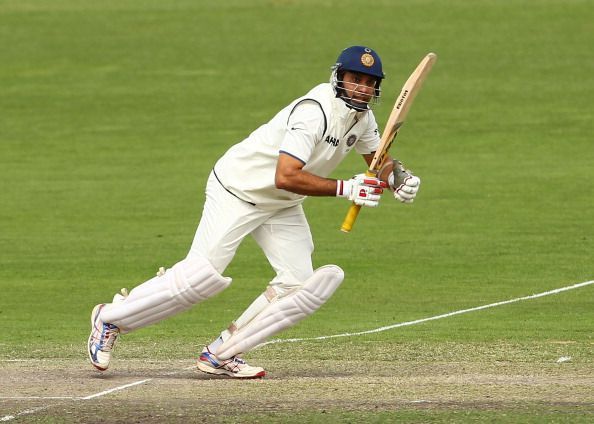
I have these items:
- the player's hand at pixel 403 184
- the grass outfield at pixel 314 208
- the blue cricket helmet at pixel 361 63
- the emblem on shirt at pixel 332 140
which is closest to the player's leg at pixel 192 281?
the grass outfield at pixel 314 208

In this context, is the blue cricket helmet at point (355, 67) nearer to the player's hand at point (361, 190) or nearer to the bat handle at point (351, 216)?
the player's hand at point (361, 190)

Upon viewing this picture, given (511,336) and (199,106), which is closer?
(511,336)

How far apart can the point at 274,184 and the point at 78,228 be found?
10.5 m

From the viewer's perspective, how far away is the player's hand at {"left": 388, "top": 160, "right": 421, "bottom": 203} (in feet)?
27.2

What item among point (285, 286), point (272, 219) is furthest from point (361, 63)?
point (285, 286)

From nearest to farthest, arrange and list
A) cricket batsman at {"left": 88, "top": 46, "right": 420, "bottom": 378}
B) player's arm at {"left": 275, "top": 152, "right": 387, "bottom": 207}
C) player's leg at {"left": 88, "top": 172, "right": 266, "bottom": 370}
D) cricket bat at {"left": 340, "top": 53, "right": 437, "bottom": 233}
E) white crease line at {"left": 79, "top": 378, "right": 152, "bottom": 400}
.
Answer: white crease line at {"left": 79, "top": 378, "right": 152, "bottom": 400}
player's arm at {"left": 275, "top": 152, "right": 387, "bottom": 207}
cricket batsman at {"left": 88, "top": 46, "right": 420, "bottom": 378}
player's leg at {"left": 88, "top": 172, "right": 266, "bottom": 370}
cricket bat at {"left": 340, "top": 53, "right": 437, "bottom": 233}

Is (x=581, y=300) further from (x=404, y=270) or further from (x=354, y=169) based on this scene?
(x=354, y=169)

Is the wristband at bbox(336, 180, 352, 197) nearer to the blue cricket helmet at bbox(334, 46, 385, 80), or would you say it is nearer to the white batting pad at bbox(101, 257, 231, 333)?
the blue cricket helmet at bbox(334, 46, 385, 80)

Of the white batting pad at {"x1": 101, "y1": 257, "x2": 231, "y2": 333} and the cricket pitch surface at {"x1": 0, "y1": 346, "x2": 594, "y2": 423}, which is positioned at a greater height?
the white batting pad at {"x1": 101, "y1": 257, "x2": 231, "y2": 333}

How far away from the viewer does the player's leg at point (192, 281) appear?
27.0 feet

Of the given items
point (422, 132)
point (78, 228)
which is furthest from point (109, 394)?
point (422, 132)

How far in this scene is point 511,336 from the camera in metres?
10.4

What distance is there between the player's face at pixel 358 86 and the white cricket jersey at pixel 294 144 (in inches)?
3.1

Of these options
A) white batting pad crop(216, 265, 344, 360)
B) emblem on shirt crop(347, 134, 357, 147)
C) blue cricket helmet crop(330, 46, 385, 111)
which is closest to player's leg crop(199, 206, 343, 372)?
white batting pad crop(216, 265, 344, 360)
